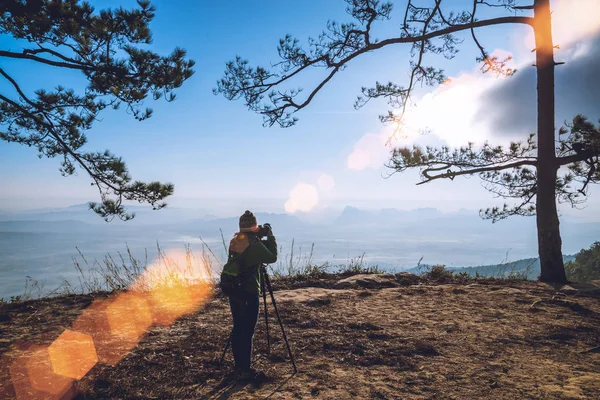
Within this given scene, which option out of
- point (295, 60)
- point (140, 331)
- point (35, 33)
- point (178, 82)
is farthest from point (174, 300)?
point (295, 60)

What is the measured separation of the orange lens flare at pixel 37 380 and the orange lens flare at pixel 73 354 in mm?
78

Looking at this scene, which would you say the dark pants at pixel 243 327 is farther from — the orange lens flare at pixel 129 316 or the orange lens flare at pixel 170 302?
the orange lens flare at pixel 170 302

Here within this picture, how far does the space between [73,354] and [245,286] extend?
2.44 m

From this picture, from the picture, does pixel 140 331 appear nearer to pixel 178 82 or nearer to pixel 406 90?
pixel 178 82

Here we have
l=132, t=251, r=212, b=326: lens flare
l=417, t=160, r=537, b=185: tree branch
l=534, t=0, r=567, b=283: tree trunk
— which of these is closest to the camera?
l=132, t=251, r=212, b=326: lens flare

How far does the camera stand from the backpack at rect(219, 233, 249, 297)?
365 cm

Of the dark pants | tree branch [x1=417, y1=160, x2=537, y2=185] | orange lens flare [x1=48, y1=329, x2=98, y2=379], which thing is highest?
tree branch [x1=417, y1=160, x2=537, y2=185]

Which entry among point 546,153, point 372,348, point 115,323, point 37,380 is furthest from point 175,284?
point 546,153

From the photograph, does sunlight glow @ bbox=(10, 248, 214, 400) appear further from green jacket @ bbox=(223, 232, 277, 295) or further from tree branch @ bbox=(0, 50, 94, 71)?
tree branch @ bbox=(0, 50, 94, 71)

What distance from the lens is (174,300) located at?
6.75m

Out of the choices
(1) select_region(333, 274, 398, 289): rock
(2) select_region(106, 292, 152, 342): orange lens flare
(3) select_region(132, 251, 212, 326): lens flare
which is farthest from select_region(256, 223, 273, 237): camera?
(1) select_region(333, 274, 398, 289): rock

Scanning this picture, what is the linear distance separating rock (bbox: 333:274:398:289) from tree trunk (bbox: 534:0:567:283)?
3964 millimetres

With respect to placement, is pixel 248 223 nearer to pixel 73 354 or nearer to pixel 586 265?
pixel 73 354

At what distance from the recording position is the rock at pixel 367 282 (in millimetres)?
7770
